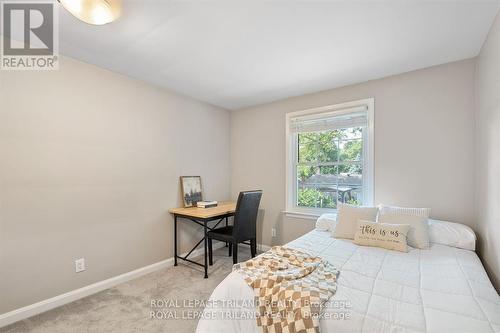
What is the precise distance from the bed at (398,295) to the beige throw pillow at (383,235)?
0.26ft

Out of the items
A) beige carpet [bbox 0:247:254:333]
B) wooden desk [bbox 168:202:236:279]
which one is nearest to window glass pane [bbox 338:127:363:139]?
wooden desk [bbox 168:202:236:279]

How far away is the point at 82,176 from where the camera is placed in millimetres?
2227

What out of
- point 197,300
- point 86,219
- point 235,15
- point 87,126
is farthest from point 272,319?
point 87,126

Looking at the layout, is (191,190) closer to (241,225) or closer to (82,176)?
(241,225)

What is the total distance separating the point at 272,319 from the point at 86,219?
2.06 metres

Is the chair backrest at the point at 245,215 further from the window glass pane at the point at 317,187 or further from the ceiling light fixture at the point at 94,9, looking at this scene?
the ceiling light fixture at the point at 94,9

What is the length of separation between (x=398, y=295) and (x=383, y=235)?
2.80 feet

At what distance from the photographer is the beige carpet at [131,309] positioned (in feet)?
5.79

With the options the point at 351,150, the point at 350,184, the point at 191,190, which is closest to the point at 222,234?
the point at 191,190

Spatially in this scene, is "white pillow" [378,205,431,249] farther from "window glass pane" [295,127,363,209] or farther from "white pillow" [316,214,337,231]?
"window glass pane" [295,127,363,209]

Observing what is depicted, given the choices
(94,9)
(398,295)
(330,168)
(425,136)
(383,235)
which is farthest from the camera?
(330,168)

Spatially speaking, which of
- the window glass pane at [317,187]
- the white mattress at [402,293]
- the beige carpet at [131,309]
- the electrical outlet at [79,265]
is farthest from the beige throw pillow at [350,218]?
the electrical outlet at [79,265]

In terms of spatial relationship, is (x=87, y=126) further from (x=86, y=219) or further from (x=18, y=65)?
(x=86, y=219)

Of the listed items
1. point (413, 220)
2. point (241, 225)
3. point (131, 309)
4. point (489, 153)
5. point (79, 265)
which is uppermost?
point (489, 153)
